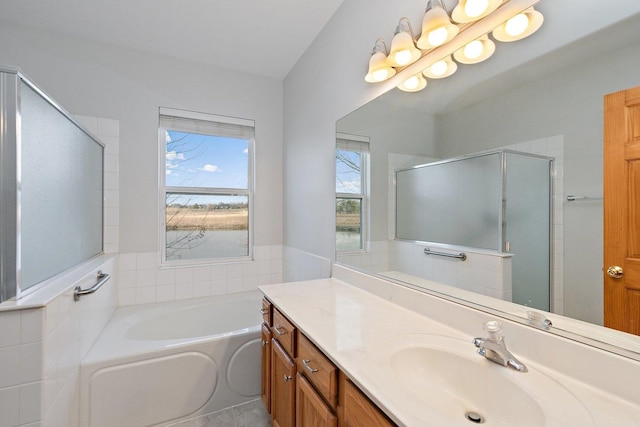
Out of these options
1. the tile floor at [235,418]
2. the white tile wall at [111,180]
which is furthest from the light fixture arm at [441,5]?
the white tile wall at [111,180]

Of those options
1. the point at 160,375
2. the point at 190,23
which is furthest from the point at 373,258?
the point at 190,23

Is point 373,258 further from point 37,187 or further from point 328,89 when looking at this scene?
point 37,187

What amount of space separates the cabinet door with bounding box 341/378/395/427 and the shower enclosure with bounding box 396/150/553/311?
592 millimetres

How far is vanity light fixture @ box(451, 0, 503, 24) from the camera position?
0.99 meters

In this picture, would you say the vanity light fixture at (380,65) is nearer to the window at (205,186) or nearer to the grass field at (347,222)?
the grass field at (347,222)

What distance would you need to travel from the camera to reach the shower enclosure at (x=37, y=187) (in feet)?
3.42

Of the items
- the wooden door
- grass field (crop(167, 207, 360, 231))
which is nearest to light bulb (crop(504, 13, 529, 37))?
the wooden door

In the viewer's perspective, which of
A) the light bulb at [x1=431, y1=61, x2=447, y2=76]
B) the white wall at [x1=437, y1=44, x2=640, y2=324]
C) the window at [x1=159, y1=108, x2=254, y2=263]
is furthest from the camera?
the window at [x1=159, y1=108, x2=254, y2=263]

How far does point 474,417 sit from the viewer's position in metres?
0.79

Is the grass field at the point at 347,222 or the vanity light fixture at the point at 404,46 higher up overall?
the vanity light fixture at the point at 404,46

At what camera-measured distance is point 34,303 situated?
1.03 m

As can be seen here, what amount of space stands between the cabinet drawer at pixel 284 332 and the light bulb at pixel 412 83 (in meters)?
1.26

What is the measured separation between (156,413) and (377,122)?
7.11ft

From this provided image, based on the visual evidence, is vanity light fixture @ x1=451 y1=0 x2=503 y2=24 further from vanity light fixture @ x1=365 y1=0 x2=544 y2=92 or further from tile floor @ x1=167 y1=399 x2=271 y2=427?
tile floor @ x1=167 y1=399 x2=271 y2=427
